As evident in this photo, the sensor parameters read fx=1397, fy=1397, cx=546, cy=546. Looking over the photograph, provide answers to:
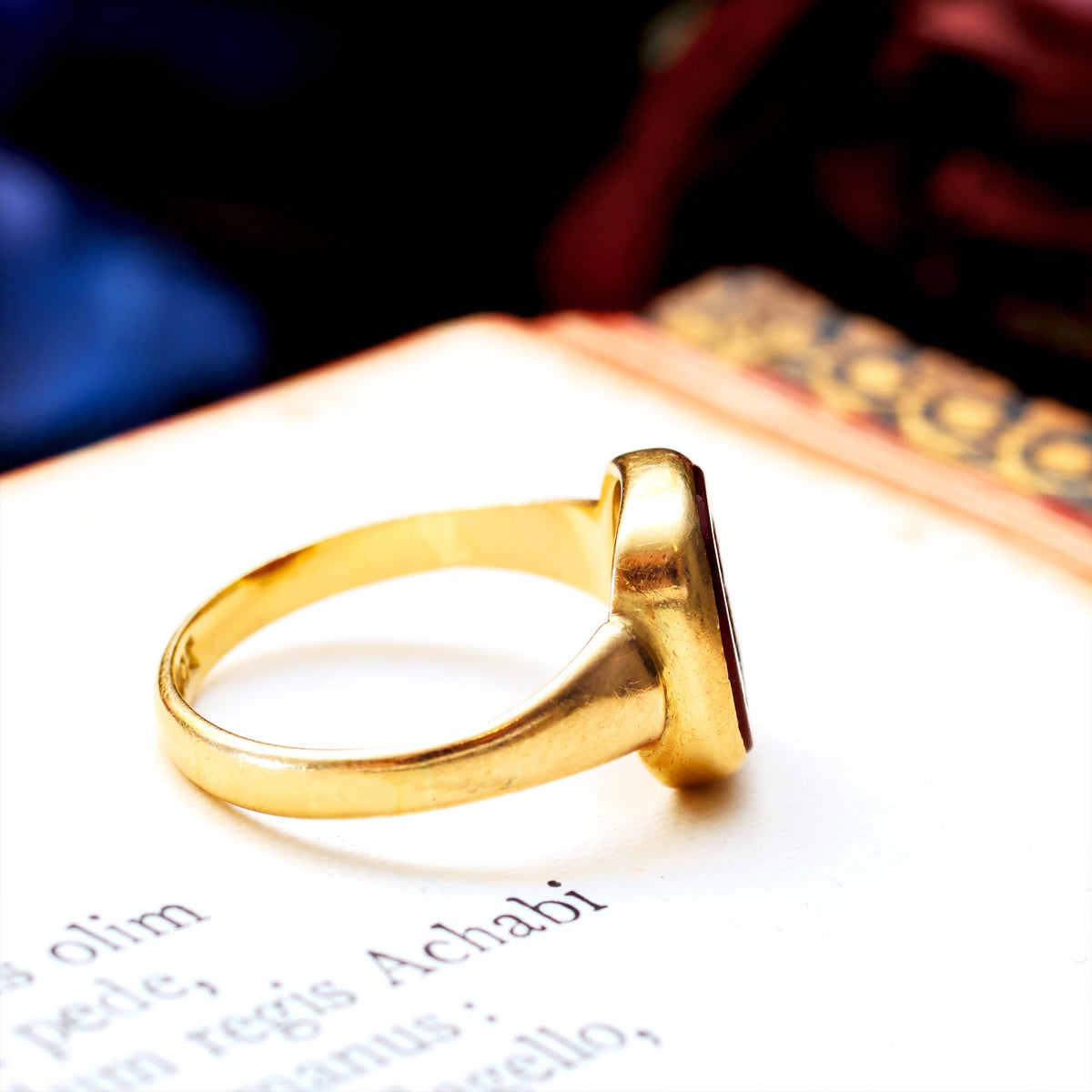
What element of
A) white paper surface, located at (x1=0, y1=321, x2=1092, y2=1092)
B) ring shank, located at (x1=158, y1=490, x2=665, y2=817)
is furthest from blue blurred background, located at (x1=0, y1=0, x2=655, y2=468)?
ring shank, located at (x1=158, y1=490, x2=665, y2=817)

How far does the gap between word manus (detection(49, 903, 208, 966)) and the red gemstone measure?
23cm

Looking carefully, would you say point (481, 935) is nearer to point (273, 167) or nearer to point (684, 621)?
point (684, 621)

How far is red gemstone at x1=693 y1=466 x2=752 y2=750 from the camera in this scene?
57 centimetres

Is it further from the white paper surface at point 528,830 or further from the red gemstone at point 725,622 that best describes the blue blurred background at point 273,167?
the red gemstone at point 725,622

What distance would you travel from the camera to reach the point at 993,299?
103 centimetres

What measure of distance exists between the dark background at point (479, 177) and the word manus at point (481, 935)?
1.98 ft

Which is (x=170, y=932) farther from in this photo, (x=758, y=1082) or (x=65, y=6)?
(x=65, y=6)

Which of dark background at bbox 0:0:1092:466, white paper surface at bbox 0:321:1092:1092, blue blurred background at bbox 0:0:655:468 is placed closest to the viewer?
white paper surface at bbox 0:321:1092:1092

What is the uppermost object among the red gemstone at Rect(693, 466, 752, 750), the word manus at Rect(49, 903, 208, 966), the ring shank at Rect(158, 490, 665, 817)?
the red gemstone at Rect(693, 466, 752, 750)

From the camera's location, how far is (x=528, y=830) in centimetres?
60

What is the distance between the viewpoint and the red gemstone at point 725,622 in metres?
0.57

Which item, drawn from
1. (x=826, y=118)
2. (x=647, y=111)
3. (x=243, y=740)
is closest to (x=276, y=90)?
(x=647, y=111)

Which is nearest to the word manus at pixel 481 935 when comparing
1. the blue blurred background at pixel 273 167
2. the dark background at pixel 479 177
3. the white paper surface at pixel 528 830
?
the white paper surface at pixel 528 830

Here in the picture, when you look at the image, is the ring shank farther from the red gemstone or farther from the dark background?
the dark background
